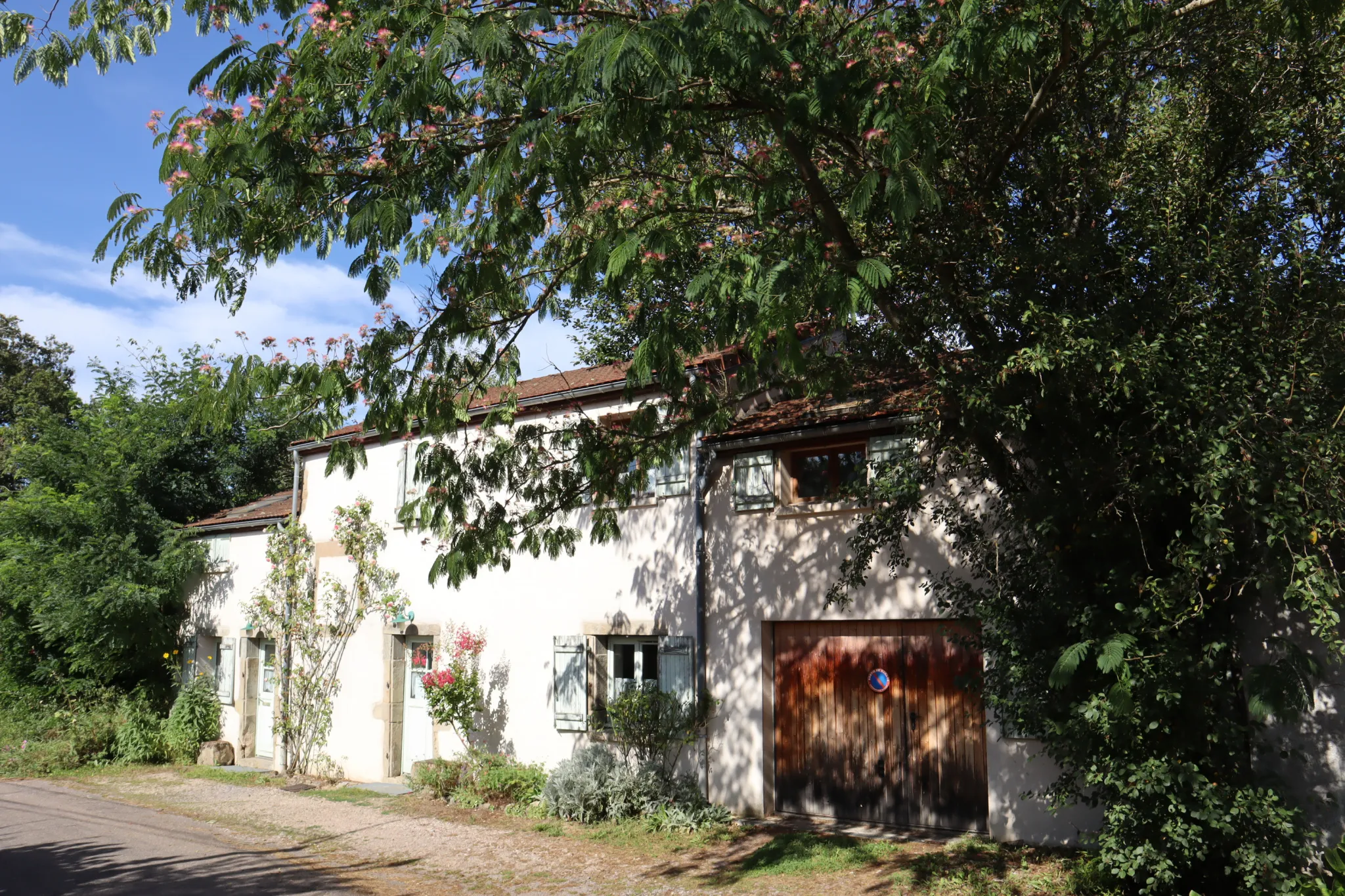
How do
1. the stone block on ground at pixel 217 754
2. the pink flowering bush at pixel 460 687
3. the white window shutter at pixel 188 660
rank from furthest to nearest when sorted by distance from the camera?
the white window shutter at pixel 188 660
the stone block on ground at pixel 217 754
the pink flowering bush at pixel 460 687

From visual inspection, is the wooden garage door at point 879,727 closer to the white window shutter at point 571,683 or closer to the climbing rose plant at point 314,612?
the white window shutter at point 571,683

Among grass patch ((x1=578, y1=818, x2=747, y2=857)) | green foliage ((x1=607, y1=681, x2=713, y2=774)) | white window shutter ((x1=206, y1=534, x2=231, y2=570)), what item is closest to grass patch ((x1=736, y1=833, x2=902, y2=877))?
grass patch ((x1=578, y1=818, x2=747, y2=857))

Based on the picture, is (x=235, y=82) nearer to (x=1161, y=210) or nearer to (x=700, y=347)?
(x=700, y=347)

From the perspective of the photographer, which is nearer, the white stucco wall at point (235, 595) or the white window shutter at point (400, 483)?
the white window shutter at point (400, 483)

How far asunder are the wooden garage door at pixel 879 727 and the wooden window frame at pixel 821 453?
54.3 inches

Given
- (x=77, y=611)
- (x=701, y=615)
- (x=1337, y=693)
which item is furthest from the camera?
(x=77, y=611)

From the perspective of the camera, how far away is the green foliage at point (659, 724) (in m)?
11.5

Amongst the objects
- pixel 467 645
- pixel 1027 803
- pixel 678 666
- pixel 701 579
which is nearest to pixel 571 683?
pixel 678 666

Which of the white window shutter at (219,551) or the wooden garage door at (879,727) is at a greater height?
the white window shutter at (219,551)

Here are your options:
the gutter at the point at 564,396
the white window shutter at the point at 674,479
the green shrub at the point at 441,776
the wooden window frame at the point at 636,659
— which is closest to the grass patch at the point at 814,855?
the wooden window frame at the point at 636,659

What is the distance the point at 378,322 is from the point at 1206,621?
6719 millimetres

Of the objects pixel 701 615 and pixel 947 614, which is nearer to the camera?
pixel 947 614

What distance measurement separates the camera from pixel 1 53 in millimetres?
7234

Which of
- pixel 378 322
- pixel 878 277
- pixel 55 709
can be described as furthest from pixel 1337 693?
pixel 55 709
